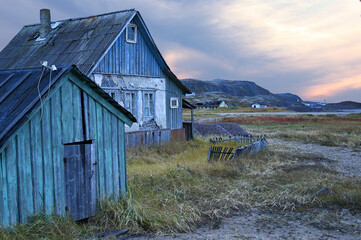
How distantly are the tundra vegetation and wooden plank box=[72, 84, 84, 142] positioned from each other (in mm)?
1530

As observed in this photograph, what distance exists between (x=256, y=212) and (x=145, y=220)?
9.42 feet

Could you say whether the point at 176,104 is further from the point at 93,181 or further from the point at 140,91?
the point at 93,181

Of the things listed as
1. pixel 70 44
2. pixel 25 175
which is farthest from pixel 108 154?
pixel 70 44

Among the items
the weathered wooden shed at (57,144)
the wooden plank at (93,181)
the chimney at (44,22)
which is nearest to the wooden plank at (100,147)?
the weathered wooden shed at (57,144)

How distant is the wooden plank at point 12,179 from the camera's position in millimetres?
5406

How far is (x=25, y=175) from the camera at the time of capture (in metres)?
5.66

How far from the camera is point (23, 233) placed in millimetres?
5465

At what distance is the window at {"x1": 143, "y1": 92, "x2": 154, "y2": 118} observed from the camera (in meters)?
→ 17.4

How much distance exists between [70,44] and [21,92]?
11583mm

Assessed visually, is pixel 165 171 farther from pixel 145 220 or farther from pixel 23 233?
pixel 23 233

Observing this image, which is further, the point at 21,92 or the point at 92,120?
the point at 92,120

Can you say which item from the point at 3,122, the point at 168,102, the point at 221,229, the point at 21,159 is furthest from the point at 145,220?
the point at 168,102

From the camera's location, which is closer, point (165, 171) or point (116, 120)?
point (116, 120)

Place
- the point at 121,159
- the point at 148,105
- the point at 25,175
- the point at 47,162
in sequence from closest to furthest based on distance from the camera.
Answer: the point at 25,175 < the point at 47,162 < the point at 121,159 < the point at 148,105
